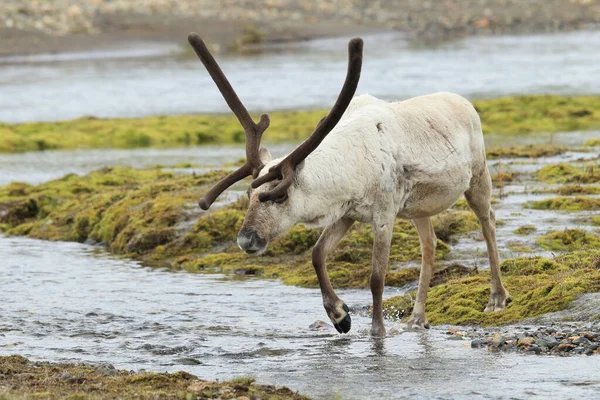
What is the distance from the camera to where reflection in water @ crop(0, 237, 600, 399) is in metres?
8.58

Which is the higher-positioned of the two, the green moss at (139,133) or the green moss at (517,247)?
the green moss at (517,247)

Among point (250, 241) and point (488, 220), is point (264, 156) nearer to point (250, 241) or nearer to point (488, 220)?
point (250, 241)

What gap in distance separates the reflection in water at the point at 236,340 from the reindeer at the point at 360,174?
0.66 m

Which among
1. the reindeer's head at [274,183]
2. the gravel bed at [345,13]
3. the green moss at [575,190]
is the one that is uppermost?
the reindeer's head at [274,183]

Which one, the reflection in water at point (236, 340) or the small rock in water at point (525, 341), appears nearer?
the reflection in water at point (236, 340)

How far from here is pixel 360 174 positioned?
1015cm

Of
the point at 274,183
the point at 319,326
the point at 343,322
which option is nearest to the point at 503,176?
the point at 319,326

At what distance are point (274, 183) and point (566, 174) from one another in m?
10.2

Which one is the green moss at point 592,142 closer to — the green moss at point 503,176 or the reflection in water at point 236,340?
the green moss at point 503,176

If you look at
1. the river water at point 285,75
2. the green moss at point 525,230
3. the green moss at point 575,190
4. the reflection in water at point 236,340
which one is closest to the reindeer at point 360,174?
the reflection in water at point 236,340

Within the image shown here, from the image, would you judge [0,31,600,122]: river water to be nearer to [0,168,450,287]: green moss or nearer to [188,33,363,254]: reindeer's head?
Answer: [0,168,450,287]: green moss

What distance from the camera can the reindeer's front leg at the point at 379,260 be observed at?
10391 mm

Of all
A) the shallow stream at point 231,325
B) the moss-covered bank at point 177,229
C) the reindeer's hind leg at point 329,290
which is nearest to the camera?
the shallow stream at point 231,325

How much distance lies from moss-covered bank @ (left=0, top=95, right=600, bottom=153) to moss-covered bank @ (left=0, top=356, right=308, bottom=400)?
65.2ft
